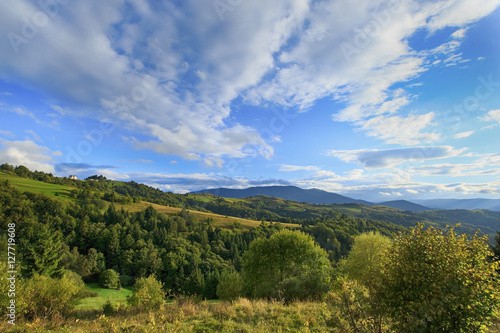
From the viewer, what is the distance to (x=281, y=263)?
35812 mm

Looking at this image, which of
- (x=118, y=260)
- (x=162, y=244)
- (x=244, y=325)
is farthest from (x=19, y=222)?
(x=244, y=325)

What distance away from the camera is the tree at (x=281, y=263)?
30.4m

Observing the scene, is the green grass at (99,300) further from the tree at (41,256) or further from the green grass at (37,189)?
the green grass at (37,189)

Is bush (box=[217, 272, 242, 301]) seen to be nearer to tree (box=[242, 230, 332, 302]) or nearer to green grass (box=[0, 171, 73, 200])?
tree (box=[242, 230, 332, 302])

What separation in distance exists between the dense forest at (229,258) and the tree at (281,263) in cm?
18

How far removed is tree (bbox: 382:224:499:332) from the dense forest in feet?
0.11

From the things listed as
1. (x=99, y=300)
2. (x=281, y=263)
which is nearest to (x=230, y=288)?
(x=281, y=263)

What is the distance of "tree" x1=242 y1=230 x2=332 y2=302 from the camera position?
30.4m

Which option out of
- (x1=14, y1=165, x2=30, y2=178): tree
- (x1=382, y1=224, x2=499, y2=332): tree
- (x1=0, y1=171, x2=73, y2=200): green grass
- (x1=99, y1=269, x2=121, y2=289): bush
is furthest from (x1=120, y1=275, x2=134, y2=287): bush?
(x1=14, y1=165, x2=30, y2=178): tree

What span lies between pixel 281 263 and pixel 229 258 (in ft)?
266

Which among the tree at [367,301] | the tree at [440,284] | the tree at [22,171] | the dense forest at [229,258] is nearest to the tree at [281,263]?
the dense forest at [229,258]

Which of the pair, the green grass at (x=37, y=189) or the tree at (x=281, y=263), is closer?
the tree at (x=281, y=263)

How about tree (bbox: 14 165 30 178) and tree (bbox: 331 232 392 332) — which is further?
tree (bbox: 14 165 30 178)

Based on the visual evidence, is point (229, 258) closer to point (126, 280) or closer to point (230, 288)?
point (126, 280)
